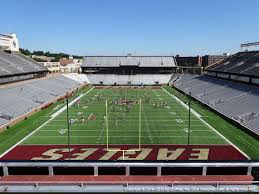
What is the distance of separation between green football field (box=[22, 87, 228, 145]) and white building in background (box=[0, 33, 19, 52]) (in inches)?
1189

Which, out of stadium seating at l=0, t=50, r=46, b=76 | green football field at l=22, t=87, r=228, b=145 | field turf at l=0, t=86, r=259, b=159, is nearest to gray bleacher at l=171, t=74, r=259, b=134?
field turf at l=0, t=86, r=259, b=159

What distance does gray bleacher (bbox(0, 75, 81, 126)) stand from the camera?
3338 centimetres

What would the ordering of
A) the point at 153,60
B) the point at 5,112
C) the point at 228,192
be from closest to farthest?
the point at 228,192 → the point at 5,112 → the point at 153,60

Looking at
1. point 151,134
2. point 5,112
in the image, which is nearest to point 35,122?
point 5,112

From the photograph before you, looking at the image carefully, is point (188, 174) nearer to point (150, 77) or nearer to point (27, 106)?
point (27, 106)

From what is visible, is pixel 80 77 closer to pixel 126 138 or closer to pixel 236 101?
pixel 236 101

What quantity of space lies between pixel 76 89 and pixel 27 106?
25.1 m

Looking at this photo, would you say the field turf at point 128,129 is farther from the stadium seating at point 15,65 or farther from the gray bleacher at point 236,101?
the stadium seating at point 15,65

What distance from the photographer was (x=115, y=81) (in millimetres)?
80438

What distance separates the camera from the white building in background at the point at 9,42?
2472 inches

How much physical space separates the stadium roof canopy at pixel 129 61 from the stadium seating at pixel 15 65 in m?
23.9

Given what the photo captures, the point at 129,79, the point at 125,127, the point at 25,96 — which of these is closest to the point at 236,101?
the point at 125,127

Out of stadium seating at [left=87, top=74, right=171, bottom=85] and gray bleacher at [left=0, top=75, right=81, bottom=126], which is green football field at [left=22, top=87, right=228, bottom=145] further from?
stadium seating at [left=87, top=74, right=171, bottom=85]

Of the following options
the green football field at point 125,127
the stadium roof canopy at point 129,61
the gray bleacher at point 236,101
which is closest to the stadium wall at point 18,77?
the green football field at point 125,127
